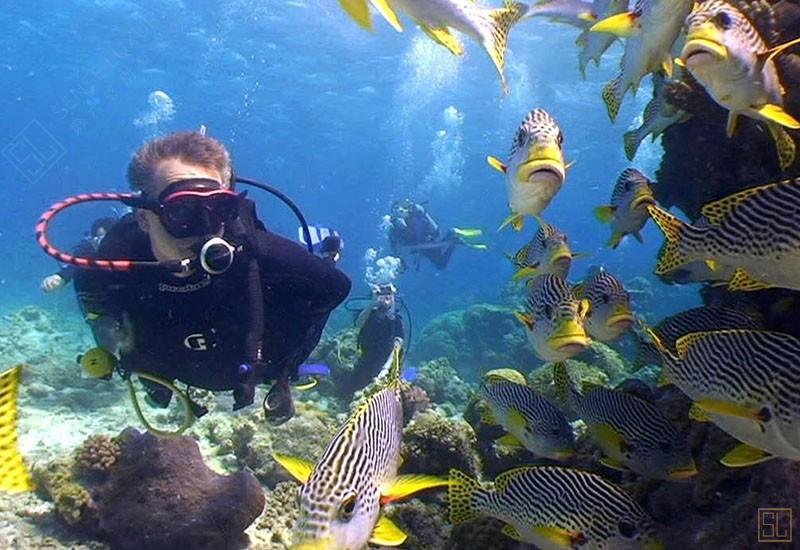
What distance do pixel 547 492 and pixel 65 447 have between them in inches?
256

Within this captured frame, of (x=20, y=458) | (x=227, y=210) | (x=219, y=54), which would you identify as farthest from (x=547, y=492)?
(x=219, y=54)

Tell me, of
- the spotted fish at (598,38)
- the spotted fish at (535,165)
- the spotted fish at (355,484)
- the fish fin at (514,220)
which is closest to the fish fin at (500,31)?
the spotted fish at (535,165)

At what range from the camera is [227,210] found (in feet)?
13.5

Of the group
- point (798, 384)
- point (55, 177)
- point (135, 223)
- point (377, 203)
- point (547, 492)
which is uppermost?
point (377, 203)

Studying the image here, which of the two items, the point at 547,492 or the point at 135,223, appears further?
the point at 135,223

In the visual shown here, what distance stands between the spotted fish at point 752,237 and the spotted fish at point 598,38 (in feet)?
5.83

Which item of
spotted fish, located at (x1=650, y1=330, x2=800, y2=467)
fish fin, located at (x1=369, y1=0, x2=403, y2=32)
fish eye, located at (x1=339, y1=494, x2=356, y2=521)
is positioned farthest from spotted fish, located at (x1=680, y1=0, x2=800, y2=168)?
fish eye, located at (x1=339, y1=494, x2=356, y2=521)

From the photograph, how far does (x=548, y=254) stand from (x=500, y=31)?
148 centimetres

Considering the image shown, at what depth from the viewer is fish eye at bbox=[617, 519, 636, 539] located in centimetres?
238

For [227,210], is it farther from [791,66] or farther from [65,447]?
[65,447]

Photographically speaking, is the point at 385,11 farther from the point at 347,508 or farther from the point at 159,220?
the point at 159,220

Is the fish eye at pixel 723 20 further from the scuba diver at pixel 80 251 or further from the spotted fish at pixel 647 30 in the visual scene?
the scuba diver at pixel 80 251

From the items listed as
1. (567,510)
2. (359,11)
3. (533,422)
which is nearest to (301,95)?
(533,422)

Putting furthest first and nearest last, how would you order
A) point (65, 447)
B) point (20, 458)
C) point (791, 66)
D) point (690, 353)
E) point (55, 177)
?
point (55, 177)
point (65, 447)
point (791, 66)
point (690, 353)
point (20, 458)
